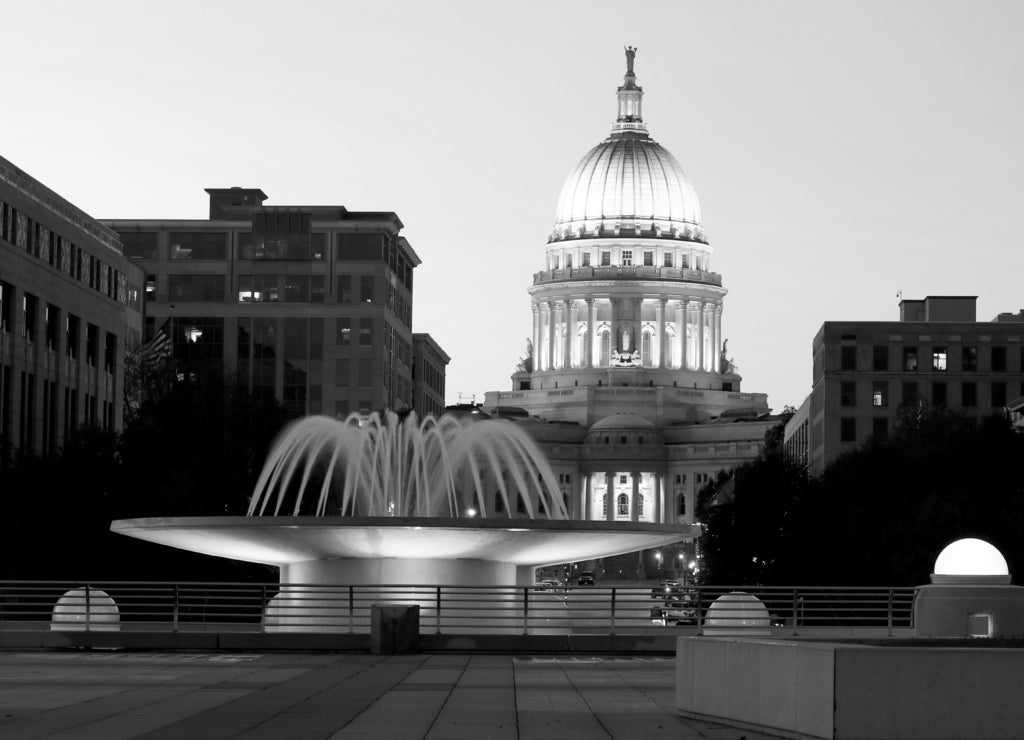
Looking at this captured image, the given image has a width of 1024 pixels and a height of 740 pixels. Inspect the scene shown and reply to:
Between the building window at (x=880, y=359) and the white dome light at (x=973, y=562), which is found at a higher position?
the building window at (x=880, y=359)

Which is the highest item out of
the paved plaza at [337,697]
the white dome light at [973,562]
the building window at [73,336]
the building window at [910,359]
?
the building window at [910,359]

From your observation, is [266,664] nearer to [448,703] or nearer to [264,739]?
[448,703]

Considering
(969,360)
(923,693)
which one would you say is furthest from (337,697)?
(969,360)

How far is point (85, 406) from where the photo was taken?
99562 mm

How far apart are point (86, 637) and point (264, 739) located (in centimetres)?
1947

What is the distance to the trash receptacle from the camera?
39500 mm

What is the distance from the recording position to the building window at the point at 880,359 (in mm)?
139875

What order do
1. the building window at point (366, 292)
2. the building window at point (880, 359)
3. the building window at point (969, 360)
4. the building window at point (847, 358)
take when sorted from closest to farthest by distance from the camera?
the building window at point (969, 360)
the building window at point (880, 359)
the building window at point (847, 358)
the building window at point (366, 292)

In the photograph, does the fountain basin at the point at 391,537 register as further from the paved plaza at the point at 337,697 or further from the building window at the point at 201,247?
the building window at the point at 201,247

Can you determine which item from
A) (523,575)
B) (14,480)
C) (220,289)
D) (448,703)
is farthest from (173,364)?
(448,703)

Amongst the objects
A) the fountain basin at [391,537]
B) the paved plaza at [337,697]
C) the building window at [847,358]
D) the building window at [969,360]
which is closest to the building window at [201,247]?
the building window at [847,358]

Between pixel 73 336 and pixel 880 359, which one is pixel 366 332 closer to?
pixel 880 359

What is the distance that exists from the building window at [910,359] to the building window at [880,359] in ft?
3.69

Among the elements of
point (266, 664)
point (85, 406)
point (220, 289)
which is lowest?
point (266, 664)
